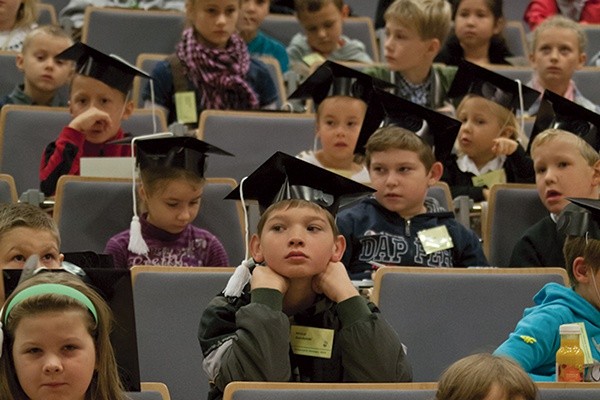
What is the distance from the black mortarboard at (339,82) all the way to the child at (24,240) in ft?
6.82

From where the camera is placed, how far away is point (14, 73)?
6434 mm

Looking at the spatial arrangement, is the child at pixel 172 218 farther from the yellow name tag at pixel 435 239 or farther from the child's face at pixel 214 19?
the child's face at pixel 214 19

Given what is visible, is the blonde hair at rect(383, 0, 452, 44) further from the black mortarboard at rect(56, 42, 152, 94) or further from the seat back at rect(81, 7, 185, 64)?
the black mortarboard at rect(56, 42, 152, 94)

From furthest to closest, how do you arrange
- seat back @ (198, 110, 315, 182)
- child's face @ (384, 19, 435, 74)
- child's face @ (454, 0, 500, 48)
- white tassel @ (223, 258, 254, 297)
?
child's face @ (454, 0, 500, 48) < child's face @ (384, 19, 435, 74) < seat back @ (198, 110, 315, 182) < white tassel @ (223, 258, 254, 297)

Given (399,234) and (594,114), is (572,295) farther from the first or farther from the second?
(594,114)

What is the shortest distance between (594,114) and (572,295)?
Result: 186 cm

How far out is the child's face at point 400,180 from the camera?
4.96 meters

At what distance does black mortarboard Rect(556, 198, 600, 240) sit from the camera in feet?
13.0

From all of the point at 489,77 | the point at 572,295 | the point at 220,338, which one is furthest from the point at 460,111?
the point at 220,338

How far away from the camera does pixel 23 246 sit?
3.96m

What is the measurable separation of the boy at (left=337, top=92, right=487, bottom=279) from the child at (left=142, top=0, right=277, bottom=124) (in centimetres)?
151

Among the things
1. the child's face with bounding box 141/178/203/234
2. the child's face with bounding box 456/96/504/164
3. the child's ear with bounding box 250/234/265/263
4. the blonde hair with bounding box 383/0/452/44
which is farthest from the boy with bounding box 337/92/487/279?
the blonde hair with bounding box 383/0/452/44

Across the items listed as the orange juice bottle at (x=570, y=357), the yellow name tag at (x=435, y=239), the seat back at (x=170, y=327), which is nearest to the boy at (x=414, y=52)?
the yellow name tag at (x=435, y=239)

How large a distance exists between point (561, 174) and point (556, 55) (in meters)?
1.65
